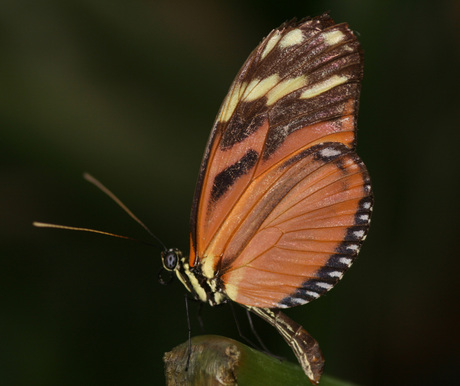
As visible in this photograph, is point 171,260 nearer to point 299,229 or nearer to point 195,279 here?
point 195,279

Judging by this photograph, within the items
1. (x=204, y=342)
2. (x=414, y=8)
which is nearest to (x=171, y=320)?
(x=204, y=342)

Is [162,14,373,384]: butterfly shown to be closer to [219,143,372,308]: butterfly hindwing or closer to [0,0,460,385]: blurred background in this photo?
[219,143,372,308]: butterfly hindwing

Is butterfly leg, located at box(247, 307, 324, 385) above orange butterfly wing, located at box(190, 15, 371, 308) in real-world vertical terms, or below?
below

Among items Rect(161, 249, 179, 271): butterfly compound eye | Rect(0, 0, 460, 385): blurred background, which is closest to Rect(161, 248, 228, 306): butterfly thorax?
Rect(161, 249, 179, 271): butterfly compound eye

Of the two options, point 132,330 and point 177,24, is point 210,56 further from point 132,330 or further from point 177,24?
point 132,330

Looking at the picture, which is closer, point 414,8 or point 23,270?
point 23,270

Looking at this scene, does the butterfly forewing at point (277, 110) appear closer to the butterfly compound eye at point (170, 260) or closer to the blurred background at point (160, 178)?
the butterfly compound eye at point (170, 260)

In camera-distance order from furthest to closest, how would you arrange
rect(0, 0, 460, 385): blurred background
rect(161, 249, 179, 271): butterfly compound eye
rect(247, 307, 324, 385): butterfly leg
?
rect(0, 0, 460, 385): blurred background
rect(161, 249, 179, 271): butterfly compound eye
rect(247, 307, 324, 385): butterfly leg
